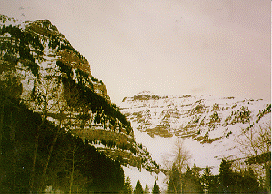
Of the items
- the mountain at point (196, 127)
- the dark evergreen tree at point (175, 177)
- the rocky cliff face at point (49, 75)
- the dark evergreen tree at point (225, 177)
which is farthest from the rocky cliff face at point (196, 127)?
the rocky cliff face at point (49, 75)

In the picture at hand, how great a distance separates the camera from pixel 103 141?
20938mm

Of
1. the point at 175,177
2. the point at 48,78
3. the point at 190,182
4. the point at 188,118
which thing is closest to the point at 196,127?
the point at 188,118

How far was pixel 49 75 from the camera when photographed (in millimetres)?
8961

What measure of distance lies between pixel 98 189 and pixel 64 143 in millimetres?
7480

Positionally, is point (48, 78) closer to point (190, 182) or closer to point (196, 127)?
point (190, 182)

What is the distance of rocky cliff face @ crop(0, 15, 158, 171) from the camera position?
814 centimetres

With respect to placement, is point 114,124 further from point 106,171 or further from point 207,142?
point 207,142

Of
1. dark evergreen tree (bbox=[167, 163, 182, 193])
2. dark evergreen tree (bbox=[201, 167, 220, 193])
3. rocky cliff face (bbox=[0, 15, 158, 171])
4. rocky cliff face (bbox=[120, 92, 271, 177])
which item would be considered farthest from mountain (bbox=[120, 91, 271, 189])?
rocky cliff face (bbox=[0, 15, 158, 171])

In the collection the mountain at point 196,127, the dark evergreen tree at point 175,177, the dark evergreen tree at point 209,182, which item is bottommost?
the dark evergreen tree at point 209,182

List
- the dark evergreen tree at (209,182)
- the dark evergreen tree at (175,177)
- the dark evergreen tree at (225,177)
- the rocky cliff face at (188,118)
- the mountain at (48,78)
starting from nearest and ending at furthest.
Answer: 1. the mountain at (48,78)
2. the dark evergreen tree at (175,177)
3. the rocky cliff face at (188,118)
4. the dark evergreen tree at (225,177)
5. the dark evergreen tree at (209,182)

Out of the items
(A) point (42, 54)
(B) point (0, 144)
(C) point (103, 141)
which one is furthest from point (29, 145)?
(C) point (103, 141)

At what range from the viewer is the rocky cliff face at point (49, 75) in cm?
814

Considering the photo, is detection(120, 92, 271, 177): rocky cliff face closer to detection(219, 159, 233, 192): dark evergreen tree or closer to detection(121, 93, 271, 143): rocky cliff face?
detection(121, 93, 271, 143): rocky cliff face

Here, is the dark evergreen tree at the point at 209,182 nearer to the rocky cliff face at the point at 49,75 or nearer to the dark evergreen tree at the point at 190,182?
the dark evergreen tree at the point at 190,182
